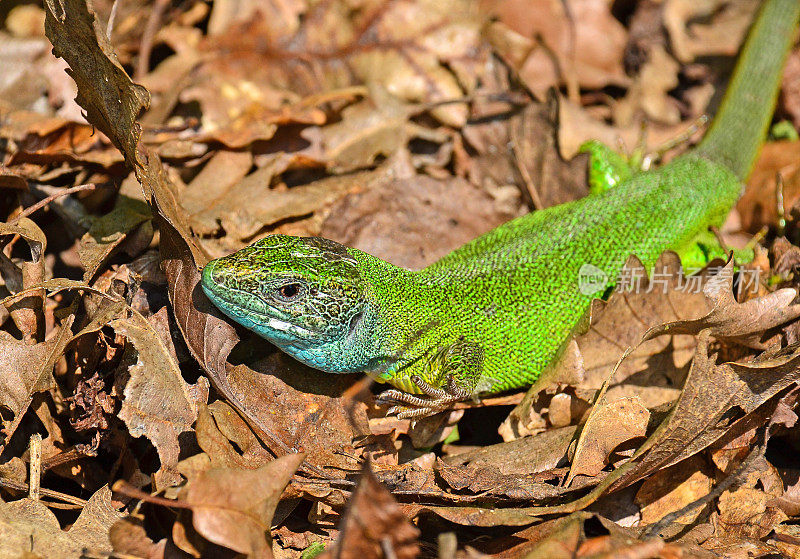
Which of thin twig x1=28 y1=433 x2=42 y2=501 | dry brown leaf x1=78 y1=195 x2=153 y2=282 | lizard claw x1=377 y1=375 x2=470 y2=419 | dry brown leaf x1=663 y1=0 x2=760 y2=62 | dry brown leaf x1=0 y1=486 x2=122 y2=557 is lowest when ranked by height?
lizard claw x1=377 y1=375 x2=470 y2=419

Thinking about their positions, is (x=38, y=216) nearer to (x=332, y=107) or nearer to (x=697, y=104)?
(x=332, y=107)

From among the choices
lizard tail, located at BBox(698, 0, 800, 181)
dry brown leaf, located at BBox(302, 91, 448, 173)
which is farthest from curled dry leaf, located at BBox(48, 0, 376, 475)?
lizard tail, located at BBox(698, 0, 800, 181)

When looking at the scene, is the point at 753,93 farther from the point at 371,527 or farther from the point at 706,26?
the point at 371,527

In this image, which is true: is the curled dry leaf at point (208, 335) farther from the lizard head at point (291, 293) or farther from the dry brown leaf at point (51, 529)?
the dry brown leaf at point (51, 529)

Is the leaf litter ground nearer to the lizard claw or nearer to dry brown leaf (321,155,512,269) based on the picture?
dry brown leaf (321,155,512,269)

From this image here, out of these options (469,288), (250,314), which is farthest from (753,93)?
(250,314)

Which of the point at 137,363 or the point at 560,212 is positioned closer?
the point at 137,363

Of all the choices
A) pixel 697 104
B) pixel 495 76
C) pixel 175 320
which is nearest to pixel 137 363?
pixel 175 320

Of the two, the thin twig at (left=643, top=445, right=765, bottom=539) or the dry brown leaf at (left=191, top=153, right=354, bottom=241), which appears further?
the dry brown leaf at (left=191, top=153, right=354, bottom=241)
